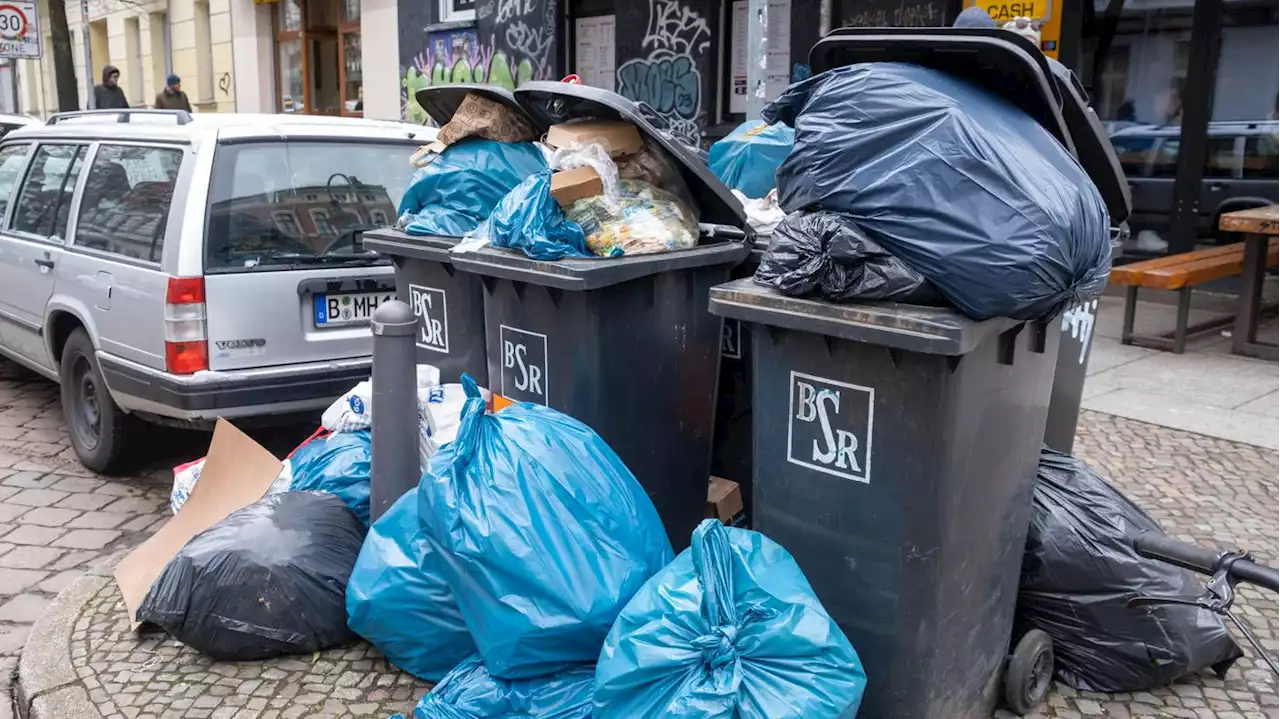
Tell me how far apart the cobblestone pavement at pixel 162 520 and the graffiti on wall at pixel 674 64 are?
6.17 meters

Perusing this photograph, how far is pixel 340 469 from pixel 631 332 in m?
1.13

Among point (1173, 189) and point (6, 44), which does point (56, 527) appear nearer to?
point (1173, 189)

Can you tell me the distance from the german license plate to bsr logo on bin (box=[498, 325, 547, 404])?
→ 131 cm

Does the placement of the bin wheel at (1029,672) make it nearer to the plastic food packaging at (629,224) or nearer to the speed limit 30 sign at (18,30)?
the plastic food packaging at (629,224)

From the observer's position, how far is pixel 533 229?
3.33m

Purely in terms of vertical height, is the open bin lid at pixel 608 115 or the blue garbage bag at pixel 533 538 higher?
the open bin lid at pixel 608 115

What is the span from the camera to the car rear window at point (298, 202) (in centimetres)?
447

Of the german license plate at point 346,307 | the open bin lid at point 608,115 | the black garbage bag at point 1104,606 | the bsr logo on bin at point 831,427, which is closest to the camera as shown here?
the bsr logo on bin at point 831,427

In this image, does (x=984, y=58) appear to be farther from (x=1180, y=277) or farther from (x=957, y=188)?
(x=1180, y=277)

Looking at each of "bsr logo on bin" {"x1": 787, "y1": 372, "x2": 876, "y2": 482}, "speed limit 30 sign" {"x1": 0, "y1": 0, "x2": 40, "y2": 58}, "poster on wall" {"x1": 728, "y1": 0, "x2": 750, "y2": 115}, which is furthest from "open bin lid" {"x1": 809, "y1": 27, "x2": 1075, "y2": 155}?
"speed limit 30 sign" {"x1": 0, "y1": 0, "x2": 40, "y2": 58}

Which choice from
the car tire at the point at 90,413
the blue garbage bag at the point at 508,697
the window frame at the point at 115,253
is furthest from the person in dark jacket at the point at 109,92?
the blue garbage bag at the point at 508,697

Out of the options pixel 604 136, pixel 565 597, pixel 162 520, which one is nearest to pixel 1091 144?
pixel 604 136

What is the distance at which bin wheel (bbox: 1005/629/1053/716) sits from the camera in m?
2.91

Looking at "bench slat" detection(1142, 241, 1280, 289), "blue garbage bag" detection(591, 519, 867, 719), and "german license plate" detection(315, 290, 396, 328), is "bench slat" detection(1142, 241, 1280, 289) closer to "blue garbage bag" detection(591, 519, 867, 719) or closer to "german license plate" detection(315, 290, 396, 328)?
"german license plate" detection(315, 290, 396, 328)
